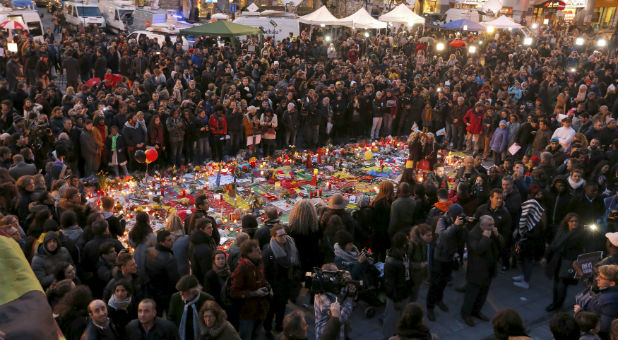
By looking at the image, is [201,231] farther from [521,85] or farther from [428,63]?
[428,63]

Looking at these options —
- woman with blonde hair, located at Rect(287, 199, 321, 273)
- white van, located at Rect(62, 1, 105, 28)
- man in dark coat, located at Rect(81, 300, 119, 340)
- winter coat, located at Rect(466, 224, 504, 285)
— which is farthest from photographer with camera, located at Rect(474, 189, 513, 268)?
white van, located at Rect(62, 1, 105, 28)

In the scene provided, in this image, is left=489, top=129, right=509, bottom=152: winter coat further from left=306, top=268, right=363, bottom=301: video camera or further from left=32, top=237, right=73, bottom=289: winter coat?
left=32, top=237, right=73, bottom=289: winter coat

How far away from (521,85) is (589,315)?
47.4ft

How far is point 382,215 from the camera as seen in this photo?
8.02m

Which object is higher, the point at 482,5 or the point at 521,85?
the point at 482,5

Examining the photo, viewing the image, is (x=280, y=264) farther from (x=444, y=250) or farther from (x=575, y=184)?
(x=575, y=184)

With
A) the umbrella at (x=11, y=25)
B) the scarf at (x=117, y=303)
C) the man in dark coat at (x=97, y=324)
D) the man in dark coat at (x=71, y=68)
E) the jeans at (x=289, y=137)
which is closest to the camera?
the man in dark coat at (x=97, y=324)

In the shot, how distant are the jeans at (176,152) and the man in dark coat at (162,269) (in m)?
6.40

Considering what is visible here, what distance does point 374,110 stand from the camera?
50.9ft

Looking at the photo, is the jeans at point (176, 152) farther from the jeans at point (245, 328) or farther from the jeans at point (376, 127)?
the jeans at point (245, 328)

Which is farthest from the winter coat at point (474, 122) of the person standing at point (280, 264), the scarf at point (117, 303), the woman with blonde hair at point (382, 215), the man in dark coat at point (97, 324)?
the man in dark coat at point (97, 324)

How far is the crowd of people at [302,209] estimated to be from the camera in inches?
221

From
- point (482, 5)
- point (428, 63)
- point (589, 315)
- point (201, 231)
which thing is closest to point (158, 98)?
point (201, 231)

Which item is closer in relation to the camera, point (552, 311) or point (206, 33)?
point (552, 311)
